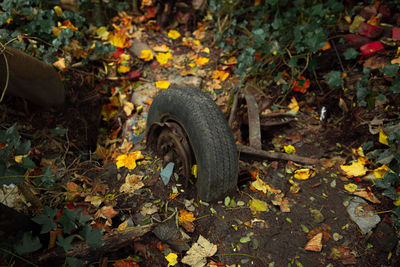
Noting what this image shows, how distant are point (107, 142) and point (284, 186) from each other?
5.84 ft

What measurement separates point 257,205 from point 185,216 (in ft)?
1.70

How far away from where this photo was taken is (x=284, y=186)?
2.09m

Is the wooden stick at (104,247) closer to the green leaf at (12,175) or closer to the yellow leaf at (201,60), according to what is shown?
the green leaf at (12,175)

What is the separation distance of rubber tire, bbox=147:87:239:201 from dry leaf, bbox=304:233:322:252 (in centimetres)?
60

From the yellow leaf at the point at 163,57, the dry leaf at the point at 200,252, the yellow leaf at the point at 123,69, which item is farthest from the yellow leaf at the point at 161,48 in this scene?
the dry leaf at the point at 200,252

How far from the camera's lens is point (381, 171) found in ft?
6.73

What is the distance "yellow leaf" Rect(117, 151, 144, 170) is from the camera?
2.15 metres

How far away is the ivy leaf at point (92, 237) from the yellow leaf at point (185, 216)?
0.56 metres

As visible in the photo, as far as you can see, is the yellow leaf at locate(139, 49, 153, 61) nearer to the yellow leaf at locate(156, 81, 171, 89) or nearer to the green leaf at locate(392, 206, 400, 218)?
the yellow leaf at locate(156, 81, 171, 89)

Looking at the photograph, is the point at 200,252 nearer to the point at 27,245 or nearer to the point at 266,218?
the point at 266,218

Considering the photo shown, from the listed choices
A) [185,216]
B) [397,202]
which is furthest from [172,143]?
[397,202]

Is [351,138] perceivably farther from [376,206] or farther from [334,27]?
[334,27]

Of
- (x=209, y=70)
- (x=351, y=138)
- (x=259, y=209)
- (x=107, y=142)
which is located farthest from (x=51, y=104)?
(x=351, y=138)

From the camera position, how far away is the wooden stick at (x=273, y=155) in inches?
85.7
